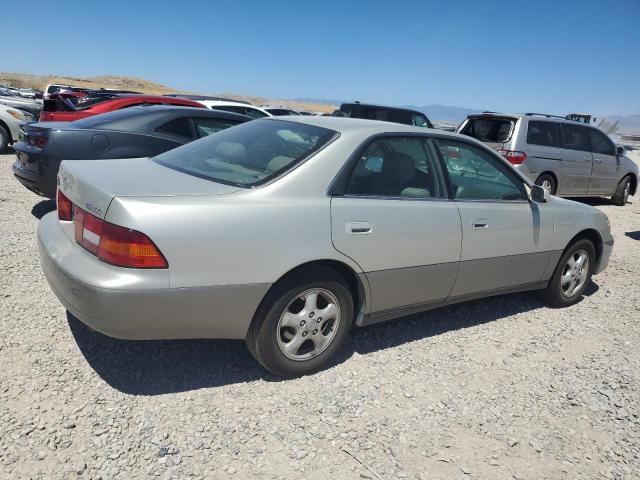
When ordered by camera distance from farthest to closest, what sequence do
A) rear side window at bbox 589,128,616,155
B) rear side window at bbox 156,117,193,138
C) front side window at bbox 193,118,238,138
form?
rear side window at bbox 589,128,616,155 → front side window at bbox 193,118,238,138 → rear side window at bbox 156,117,193,138

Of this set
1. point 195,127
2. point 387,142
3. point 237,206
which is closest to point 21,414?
point 237,206

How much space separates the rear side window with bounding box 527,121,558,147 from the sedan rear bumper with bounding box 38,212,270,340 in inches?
320

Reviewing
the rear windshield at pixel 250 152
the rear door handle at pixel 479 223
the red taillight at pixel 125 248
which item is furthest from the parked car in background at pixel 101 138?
the rear door handle at pixel 479 223

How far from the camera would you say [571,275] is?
4.79m

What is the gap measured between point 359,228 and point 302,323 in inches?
26.2

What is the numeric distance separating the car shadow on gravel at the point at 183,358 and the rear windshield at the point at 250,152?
3.77ft

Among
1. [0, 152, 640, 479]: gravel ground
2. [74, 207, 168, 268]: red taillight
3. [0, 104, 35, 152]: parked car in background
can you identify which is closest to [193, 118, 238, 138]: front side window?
[0, 152, 640, 479]: gravel ground

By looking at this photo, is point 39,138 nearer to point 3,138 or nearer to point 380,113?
point 3,138

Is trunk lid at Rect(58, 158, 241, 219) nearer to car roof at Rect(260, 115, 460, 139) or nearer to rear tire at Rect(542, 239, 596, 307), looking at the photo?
car roof at Rect(260, 115, 460, 139)

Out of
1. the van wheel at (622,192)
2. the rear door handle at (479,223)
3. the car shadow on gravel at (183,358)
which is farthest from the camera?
the van wheel at (622,192)

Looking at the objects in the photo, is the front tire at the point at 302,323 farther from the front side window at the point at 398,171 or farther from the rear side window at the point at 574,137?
the rear side window at the point at 574,137

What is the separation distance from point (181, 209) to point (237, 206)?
296mm

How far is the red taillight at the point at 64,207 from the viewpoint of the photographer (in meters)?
3.08

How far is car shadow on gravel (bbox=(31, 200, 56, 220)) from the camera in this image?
20.6 feet
